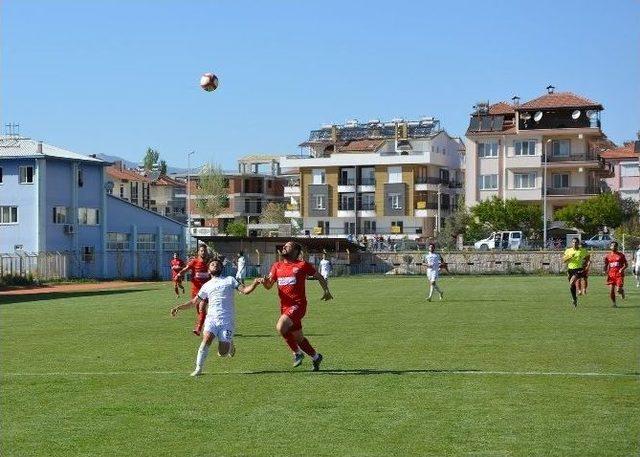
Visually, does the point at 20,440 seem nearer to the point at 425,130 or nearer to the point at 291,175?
the point at 425,130

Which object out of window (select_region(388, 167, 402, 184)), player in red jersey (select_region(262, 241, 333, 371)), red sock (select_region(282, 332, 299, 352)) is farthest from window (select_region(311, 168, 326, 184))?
player in red jersey (select_region(262, 241, 333, 371))

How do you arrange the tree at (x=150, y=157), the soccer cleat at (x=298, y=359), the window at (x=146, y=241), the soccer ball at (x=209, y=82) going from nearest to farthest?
the soccer cleat at (x=298, y=359) → the soccer ball at (x=209, y=82) → the window at (x=146, y=241) → the tree at (x=150, y=157)

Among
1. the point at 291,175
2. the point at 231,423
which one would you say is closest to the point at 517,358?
the point at 231,423

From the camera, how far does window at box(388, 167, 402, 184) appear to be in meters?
107

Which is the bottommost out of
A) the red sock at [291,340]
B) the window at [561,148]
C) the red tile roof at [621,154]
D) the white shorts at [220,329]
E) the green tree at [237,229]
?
the red sock at [291,340]

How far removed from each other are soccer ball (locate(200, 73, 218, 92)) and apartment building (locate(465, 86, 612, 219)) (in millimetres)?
65302

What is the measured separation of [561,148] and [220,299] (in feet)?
272

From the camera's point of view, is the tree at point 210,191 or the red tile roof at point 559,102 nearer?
the red tile roof at point 559,102

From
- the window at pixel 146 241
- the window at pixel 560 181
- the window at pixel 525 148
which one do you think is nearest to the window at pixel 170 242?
the window at pixel 146 241

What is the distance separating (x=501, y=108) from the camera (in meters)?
101

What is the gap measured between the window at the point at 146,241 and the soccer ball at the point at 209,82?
50.2 meters

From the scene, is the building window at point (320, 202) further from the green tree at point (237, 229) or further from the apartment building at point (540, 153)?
the apartment building at point (540, 153)

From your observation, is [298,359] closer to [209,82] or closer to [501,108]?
[209,82]

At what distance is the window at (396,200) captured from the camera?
10681 centimetres
